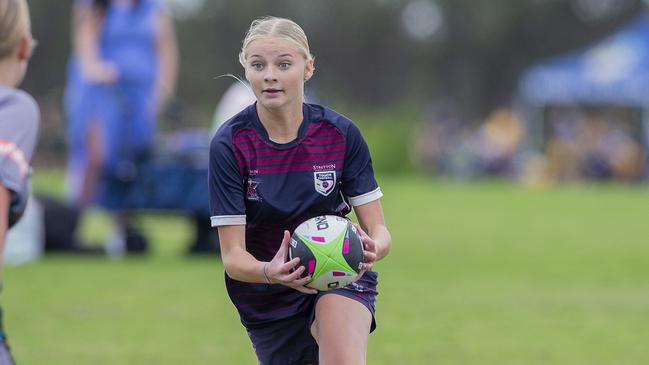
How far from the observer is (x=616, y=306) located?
9.00m

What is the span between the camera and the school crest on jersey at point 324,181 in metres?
4.39

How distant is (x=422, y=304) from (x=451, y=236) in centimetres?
580

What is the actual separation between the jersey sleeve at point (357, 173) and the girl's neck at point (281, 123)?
21 centimetres

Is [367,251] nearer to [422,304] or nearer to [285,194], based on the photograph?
[285,194]

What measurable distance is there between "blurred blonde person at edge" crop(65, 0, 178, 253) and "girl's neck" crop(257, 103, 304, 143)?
22.1 feet

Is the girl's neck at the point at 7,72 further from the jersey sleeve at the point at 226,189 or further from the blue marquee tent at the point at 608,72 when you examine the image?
the blue marquee tent at the point at 608,72

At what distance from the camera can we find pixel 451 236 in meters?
14.7

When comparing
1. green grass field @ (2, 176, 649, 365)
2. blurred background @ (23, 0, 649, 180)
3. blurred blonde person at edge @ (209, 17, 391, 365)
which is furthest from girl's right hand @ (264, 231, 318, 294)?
blurred background @ (23, 0, 649, 180)

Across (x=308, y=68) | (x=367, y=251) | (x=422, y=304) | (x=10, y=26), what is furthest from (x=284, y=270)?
(x=422, y=304)

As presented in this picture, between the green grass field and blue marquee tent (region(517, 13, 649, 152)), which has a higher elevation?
blue marquee tent (region(517, 13, 649, 152))

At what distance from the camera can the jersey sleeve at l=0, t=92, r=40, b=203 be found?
3355 millimetres

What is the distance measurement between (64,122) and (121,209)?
64.4 ft

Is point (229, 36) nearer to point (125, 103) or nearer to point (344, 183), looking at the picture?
point (125, 103)

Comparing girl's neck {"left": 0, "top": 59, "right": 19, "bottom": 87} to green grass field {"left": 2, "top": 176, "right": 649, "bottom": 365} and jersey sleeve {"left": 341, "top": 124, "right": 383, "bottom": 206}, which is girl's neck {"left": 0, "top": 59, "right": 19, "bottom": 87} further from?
green grass field {"left": 2, "top": 176, "right": 649, "bottom": 365}
